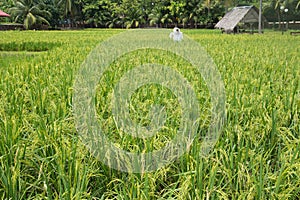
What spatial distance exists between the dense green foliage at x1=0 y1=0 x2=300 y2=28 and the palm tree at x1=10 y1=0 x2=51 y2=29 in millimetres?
869

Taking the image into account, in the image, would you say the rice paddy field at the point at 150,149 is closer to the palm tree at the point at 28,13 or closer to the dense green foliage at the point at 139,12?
the palm tree at the point at 28,13

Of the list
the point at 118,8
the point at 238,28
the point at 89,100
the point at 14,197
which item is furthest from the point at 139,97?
the point at 118,8

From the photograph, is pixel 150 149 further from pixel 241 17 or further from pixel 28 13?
pixel 28 13

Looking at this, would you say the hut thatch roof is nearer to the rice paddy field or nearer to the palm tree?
the palm tree

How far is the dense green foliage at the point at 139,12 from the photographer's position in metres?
28.6

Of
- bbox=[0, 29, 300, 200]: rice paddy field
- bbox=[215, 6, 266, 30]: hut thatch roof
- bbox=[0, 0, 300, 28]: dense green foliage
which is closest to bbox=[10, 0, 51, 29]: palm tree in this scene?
bbox=[0, 0, 300, 28]: dense green foliage

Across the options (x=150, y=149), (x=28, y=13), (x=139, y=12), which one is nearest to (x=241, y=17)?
(x=139, y=12)

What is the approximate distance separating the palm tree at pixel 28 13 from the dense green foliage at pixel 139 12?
2.85 ft

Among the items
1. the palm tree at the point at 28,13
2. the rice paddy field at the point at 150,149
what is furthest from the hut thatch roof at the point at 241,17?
the rice paddy field at the point at 150,149

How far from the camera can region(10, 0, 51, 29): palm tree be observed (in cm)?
2439

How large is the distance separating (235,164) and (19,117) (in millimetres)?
1239

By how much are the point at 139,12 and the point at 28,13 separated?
1009 centimetres

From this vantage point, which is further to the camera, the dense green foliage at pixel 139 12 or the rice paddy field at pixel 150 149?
the dense green foliage at pixel 139 12

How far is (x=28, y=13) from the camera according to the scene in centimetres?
2458
